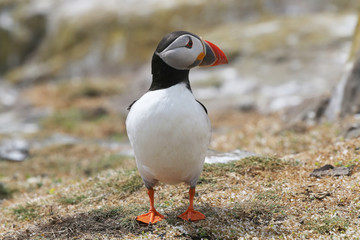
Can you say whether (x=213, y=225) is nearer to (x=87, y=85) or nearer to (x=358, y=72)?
(x=358, y=72)

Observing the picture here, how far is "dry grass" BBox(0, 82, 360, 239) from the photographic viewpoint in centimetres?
592

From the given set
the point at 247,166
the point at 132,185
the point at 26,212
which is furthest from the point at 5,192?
the point at 247,166

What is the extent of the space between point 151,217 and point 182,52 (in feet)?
7.82

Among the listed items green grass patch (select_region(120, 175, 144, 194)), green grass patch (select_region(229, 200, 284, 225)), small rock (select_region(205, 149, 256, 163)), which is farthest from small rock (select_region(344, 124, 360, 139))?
green grass patch (select_region(120, 175, 144, 194))

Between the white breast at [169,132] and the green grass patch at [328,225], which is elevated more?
the white breast at [169,132]

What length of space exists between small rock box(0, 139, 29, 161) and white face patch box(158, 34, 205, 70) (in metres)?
10.8

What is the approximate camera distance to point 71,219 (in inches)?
270

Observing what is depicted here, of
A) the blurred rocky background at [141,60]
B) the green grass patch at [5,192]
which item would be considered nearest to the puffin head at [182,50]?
the green grass patch at [5,192]

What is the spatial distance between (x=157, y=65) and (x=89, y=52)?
28.0 metres

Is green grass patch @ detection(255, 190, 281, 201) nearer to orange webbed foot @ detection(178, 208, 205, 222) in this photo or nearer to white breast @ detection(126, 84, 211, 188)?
orange webbed foot @ detection(178, 208, 205, 222)

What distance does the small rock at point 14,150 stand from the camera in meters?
15.1

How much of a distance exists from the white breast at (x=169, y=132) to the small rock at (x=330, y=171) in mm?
2645

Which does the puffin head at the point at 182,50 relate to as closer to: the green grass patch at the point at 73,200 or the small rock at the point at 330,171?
the small rock at the point at 330,171

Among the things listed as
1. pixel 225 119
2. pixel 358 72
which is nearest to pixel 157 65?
pixel 358 72
